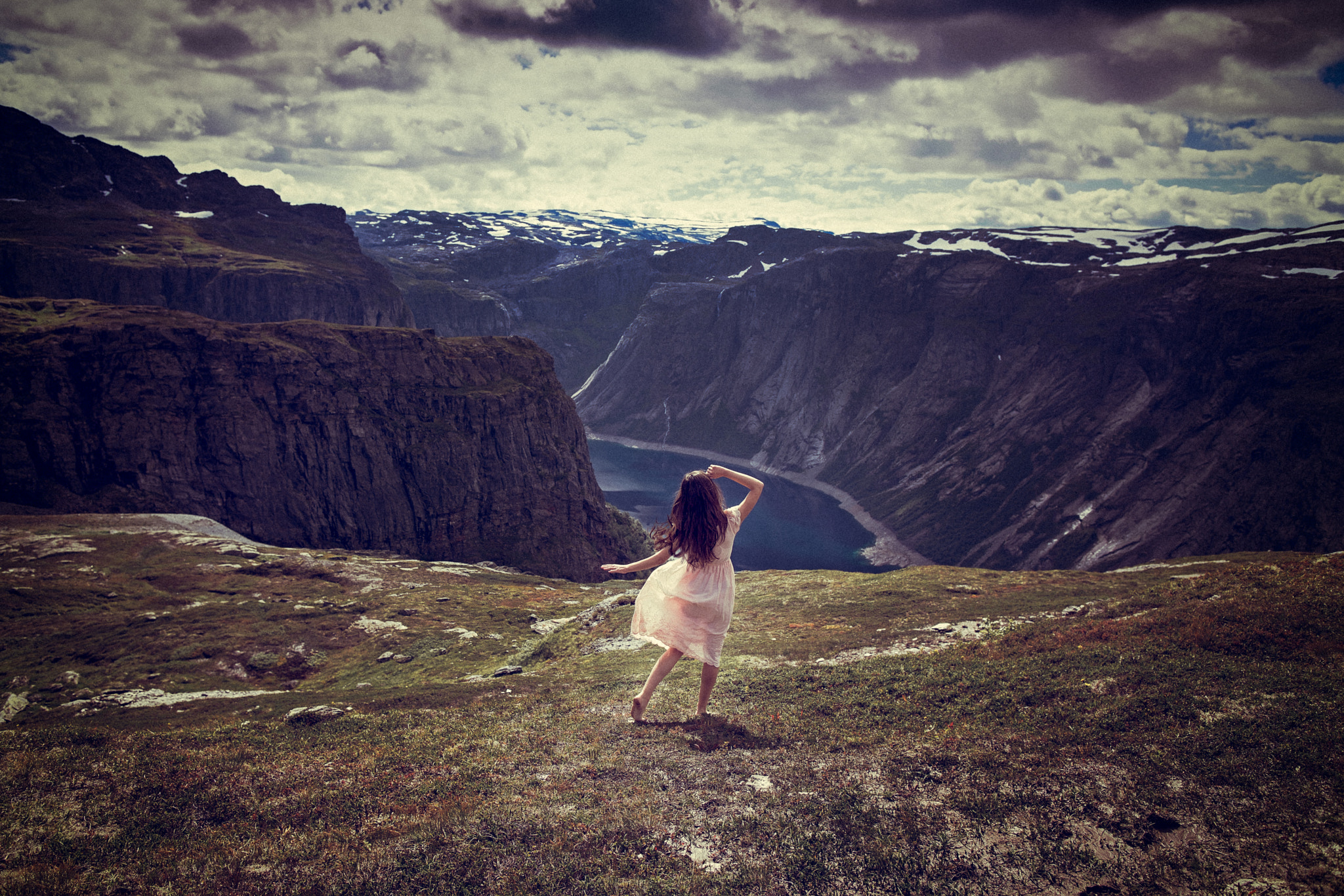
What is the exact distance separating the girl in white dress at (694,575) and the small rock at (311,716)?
39.5 feet

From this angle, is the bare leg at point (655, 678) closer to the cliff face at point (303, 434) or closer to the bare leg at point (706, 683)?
the bare leg at point (706, 683)

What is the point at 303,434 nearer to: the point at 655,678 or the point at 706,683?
the point at 655,678

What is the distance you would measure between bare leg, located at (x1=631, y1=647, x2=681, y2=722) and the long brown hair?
8.60ft

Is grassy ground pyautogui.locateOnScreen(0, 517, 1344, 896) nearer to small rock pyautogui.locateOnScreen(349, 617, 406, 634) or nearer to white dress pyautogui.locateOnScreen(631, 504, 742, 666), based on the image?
white dress pyautogui.locateOnScreen(631, 504, 742, 666)

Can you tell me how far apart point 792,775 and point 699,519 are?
5.76 metres

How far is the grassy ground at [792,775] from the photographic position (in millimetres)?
11883

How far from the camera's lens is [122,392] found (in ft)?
361

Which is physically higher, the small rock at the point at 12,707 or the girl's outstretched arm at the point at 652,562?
the girl's outstretched arm at the point at 652,562

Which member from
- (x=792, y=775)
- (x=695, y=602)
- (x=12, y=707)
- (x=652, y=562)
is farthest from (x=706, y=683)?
(x=12, y=707)

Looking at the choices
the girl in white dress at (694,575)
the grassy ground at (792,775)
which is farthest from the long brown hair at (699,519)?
the grassy ground at (792,775)

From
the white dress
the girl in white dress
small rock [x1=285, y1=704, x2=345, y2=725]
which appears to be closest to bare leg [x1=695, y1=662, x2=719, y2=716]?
the girl in white dress

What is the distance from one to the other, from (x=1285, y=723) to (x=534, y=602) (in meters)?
59.8

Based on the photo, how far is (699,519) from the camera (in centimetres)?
1529

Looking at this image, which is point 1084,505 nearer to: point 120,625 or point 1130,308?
point 1130,308
